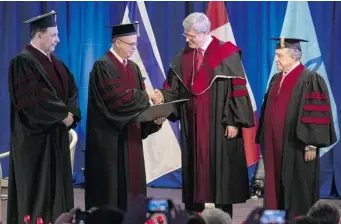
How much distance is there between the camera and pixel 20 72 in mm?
5109

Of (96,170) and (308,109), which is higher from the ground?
(308,109)

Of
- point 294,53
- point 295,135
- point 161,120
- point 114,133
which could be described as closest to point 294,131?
point 295,135

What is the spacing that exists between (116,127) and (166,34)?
10.4 feet

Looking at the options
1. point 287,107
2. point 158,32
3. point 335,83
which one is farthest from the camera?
point 158,32

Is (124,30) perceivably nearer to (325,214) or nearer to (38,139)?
(38,139)

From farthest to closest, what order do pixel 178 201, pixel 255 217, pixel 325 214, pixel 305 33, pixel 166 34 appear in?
1. pixel 166 34
2. pixel 305 33
3. pixel 178 201
4. pixel 325 214
5. pixel 255 217

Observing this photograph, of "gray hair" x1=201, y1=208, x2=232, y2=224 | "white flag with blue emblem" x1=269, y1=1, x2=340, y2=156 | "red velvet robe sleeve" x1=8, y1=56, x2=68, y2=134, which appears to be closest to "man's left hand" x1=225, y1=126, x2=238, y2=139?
"red velvet robe sleeve" x1=8, y1=56, x2=68, y2=134

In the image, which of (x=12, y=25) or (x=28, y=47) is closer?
(x=28, y=47)

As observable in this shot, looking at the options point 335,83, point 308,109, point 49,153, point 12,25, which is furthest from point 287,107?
point 12,25

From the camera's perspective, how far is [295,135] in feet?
17.9

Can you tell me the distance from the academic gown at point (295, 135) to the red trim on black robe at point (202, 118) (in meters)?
0.45

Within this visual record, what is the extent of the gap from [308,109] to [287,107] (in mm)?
171

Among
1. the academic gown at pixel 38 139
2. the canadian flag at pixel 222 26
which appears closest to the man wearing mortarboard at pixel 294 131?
the academic gown at pixel 38 139

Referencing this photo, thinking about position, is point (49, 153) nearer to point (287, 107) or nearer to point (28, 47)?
point (28, 47)
